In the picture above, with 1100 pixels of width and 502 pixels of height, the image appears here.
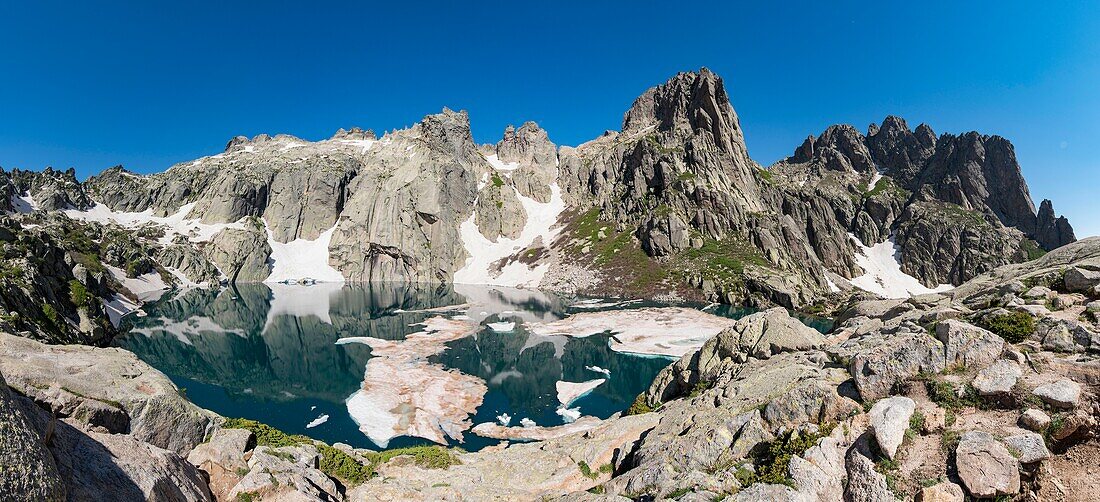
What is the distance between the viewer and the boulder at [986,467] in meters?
9.08

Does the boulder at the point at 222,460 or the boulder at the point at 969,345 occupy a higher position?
the boulder at the point at 969,345

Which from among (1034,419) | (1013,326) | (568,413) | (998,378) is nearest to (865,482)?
(1034,419)

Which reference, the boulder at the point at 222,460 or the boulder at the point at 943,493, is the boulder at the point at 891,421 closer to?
the boulder at the point at 943,493

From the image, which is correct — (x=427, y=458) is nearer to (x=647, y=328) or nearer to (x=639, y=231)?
(x=647, y=328)

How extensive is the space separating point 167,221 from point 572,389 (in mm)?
226304

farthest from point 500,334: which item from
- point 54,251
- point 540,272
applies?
point 540,272

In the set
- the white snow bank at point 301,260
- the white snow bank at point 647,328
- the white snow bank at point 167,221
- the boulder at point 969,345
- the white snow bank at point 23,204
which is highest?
the white snow bank at point 23,204

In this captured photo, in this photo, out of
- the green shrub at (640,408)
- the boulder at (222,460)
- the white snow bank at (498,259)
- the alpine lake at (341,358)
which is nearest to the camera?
the boulder at (222,460)

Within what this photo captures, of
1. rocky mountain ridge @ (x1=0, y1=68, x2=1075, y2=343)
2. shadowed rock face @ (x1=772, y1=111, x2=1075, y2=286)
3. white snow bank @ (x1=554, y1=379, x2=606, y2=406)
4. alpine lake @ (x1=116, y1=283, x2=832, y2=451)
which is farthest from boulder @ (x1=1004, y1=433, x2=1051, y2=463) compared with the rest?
shadowed rock face @ (x1=772, y1=111, x2=1075, y2=286)

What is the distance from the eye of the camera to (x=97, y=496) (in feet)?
27.7

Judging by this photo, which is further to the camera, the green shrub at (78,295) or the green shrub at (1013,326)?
the green shrub at (78,295)

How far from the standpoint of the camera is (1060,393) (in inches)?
392

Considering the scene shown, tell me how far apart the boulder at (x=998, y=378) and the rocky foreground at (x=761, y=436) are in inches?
1.7

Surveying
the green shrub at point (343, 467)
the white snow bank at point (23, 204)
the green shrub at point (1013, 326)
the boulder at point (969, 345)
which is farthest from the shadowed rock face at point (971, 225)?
the white snow bank at point (23, 204)
